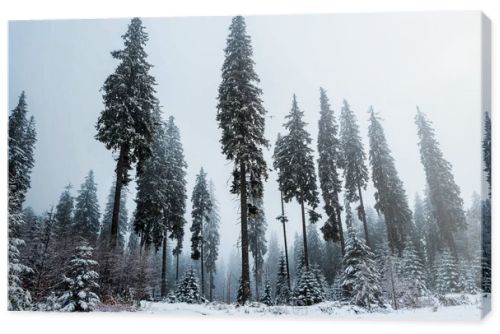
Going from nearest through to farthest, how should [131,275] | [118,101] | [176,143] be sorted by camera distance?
[131,275], [118,101], [176,143]

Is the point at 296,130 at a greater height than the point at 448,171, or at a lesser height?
greater

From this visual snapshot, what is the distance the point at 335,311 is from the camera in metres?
13.3

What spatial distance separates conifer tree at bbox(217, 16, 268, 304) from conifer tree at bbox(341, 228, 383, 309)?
4.90 meters

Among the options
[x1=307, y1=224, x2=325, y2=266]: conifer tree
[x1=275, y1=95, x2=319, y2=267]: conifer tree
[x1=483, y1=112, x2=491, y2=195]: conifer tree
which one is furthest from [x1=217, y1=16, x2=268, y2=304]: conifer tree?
[x1=307, y1=224, x2=325, y2=266]: conifer tree

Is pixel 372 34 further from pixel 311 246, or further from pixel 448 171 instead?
pixel 311 246

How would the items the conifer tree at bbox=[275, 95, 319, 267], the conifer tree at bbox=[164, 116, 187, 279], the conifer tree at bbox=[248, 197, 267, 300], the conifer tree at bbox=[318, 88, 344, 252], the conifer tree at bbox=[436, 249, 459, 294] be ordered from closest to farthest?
the conifer tree at bbox=[436, 249, 459, 294], the conifer tree at bbox=[275, 95, 319, 267], the conifer tree at bbox=[318, 88, 344, 252], the conifer tree at bbox=[164, 116, 187, 279], the conifer tree at bbox=[248, 197, 267, 300]

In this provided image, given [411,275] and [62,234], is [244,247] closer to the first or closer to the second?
[62,234]

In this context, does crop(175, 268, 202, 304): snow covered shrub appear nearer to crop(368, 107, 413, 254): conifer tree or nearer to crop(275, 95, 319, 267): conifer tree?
crop(275, 95, 319, 267): conifer tree

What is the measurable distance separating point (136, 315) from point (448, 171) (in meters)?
13.2

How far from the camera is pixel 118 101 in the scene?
17594 millimetres

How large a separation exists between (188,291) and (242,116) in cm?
1328

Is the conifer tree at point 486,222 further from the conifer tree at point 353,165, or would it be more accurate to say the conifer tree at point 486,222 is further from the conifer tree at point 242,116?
the conifer tree at point 353,165

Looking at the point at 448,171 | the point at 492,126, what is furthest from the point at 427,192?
the point at 492,126

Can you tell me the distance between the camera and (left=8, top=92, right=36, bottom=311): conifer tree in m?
14.4
